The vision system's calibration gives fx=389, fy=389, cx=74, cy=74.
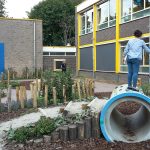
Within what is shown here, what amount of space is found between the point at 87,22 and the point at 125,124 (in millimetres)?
28934

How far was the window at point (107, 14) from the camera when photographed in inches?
1195

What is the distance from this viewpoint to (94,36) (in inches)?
1353

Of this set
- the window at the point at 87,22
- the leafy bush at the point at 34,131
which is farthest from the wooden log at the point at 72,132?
the window at the point at 87,22

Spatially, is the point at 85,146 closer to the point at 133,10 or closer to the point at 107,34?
the point at 133,10

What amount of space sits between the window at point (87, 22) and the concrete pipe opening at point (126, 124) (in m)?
27.4

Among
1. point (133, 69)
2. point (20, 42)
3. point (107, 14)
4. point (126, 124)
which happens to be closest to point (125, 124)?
point (126, 124)

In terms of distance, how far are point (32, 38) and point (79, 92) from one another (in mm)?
25183

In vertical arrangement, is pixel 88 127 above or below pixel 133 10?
below

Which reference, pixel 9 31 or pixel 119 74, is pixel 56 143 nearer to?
pixel 119 74

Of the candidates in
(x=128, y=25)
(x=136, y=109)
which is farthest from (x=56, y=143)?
(x=128, y=25)

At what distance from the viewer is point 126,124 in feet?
30.4

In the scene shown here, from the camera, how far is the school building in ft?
82.5

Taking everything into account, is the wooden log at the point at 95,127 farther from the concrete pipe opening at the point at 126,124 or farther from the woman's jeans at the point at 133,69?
the woman's jeans at the point at 133,69

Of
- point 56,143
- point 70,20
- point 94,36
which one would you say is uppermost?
point 70,20
